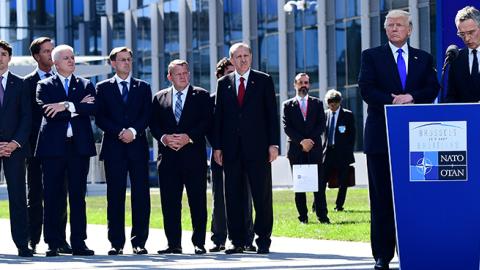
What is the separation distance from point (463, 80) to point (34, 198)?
18.4ft

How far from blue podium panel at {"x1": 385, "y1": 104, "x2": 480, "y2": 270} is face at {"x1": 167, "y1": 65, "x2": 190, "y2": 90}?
15.3ft

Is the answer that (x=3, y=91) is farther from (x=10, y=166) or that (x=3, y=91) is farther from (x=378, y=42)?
(x=378, y=42)

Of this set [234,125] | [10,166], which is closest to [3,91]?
[10,166]

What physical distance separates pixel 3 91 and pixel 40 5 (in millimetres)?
54733

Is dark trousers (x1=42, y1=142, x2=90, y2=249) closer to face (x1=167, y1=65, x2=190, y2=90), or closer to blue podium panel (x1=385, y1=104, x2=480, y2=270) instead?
face (x1=167, y1=65, x2=190, y2=90)

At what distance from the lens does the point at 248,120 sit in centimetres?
1382

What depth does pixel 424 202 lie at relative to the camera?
9.94 metres

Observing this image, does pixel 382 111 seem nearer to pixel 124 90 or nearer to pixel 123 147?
pixel 123 147

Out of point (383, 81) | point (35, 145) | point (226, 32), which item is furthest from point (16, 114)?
point (226, 32)

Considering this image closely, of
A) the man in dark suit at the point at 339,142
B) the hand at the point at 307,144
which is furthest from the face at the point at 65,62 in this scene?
the man in dark suit at the point at 339,142

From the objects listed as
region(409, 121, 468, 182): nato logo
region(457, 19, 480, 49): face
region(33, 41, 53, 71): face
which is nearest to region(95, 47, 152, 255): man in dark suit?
region(33, 41, 53, 71): face

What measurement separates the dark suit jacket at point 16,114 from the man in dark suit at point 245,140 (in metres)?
1.94

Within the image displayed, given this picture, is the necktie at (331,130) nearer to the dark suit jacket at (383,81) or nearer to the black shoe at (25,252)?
the black shoe at (25,252)

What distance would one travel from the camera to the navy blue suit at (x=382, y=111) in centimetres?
1102
